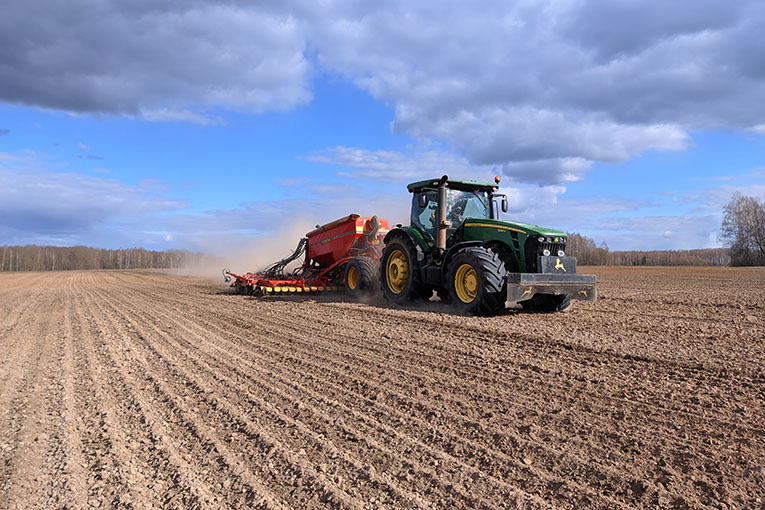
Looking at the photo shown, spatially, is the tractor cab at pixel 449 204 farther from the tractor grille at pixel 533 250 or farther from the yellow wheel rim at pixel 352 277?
the yellow wheel rim at pixel 352 277

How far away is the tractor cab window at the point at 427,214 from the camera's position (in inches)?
386

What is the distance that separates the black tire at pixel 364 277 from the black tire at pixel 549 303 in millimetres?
3673

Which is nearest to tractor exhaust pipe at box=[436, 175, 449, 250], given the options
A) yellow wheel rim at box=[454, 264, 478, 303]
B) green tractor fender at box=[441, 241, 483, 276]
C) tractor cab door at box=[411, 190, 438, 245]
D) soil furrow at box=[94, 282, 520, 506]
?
green tractor fender at box=[441, 241, 483, 276]

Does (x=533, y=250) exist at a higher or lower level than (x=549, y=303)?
higher

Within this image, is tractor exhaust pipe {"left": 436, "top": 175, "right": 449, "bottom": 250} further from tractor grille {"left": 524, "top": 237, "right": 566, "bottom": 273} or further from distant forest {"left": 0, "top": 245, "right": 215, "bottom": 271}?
distant forest {"left": 0, "top": 245, "right": 215, "bottom": 271}

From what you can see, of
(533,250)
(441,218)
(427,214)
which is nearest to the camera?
(533,250)

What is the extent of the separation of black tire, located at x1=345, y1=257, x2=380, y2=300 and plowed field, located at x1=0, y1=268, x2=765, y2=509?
4.48 m

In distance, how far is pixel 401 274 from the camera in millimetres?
10391

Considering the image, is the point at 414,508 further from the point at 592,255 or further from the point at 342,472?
the point at 592,255

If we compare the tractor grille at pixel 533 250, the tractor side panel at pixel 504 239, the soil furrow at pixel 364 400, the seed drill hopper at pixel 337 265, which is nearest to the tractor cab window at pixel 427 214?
the tractor side panel at pixel 504 239

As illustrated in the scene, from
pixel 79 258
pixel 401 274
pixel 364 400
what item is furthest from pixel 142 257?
pixel 364 400

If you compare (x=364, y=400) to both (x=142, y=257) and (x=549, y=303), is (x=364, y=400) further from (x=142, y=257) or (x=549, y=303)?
(x=142, y=257)

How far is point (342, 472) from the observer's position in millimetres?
2865

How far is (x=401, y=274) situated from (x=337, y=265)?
320 centimetres
